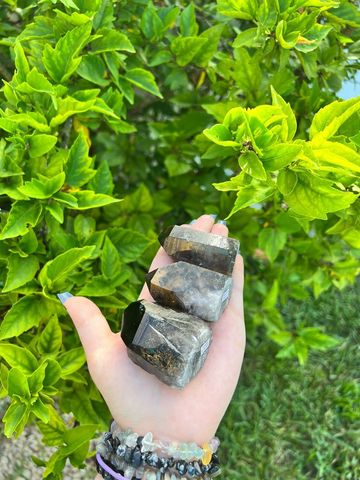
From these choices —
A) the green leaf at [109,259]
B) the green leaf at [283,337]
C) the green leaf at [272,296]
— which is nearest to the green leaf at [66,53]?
the green leaf at [109,259]

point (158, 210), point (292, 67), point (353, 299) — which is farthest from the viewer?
point (353, 299)

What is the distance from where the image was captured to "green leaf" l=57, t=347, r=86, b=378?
116 cm

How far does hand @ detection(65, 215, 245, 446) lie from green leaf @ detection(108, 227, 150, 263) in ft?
0.79

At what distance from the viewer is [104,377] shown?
1035 millimetres

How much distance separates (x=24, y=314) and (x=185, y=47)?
732mm

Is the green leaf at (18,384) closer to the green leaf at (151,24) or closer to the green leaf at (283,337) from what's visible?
the green leaf at (151,24)

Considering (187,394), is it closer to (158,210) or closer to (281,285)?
(158,210)

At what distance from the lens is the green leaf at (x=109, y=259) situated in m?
1.18

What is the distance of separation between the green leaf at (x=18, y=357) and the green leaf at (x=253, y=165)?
563 millimetres

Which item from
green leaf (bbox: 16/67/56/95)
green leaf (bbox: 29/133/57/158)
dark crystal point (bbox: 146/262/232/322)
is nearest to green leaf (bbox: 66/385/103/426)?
dark crystal point (bbox: 146/262/232/322)

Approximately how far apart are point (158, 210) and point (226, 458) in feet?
3.14

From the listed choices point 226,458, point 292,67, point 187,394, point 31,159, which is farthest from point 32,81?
point 226,458

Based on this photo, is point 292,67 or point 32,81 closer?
point 32,81

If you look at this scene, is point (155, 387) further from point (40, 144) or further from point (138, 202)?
point (138, 202)
